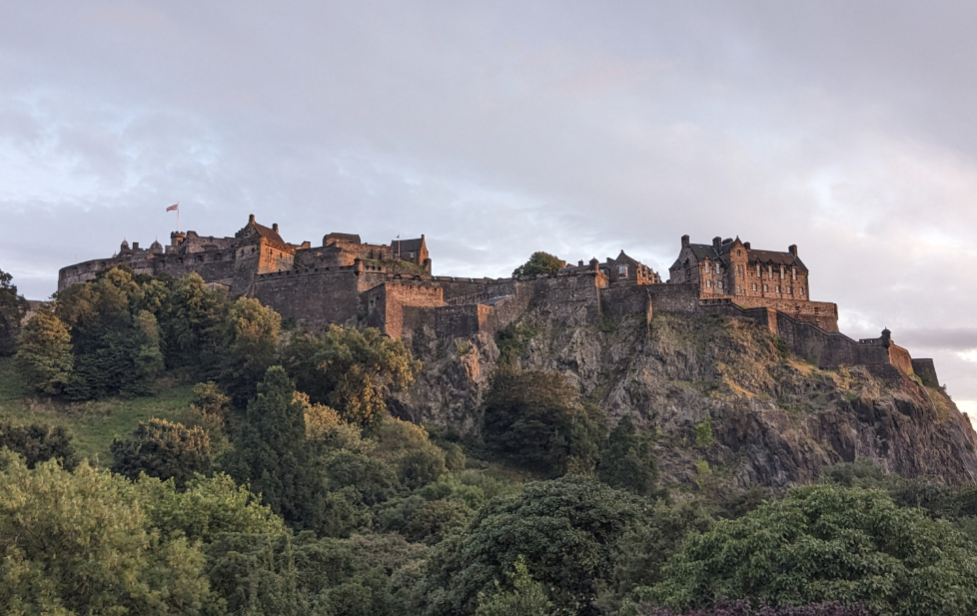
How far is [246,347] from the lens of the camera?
6131 cm

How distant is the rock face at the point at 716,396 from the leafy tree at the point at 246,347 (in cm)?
916

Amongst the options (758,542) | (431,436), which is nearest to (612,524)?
(758,542)

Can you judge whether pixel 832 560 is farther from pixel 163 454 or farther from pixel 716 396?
pixel 716 396

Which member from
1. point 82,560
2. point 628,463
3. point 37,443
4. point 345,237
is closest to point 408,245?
point 345,237

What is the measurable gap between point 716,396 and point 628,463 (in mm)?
12629

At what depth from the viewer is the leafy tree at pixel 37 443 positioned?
136 feet

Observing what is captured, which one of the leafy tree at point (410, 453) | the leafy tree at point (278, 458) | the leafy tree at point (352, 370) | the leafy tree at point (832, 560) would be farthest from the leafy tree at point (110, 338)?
the leafy tree at point (832, 560)

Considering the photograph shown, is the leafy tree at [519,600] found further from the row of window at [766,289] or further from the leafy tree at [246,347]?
the row of window at [766,289]

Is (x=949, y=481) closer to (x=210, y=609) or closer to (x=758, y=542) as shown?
(x=758, y=542)

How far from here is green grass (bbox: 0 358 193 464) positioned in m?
55.2

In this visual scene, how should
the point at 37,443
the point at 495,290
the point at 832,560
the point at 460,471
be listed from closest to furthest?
the point at 832,560 → the point at 37,443 → the point at 460,471 → the point at 495,290

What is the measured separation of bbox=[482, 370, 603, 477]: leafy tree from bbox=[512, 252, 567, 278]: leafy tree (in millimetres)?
15960

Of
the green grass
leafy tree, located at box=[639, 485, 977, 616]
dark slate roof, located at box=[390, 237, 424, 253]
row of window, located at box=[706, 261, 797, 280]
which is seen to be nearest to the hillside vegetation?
leafy tree, located at box=[639, 485, 977, 616]

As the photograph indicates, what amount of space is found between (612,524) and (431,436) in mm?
29727
